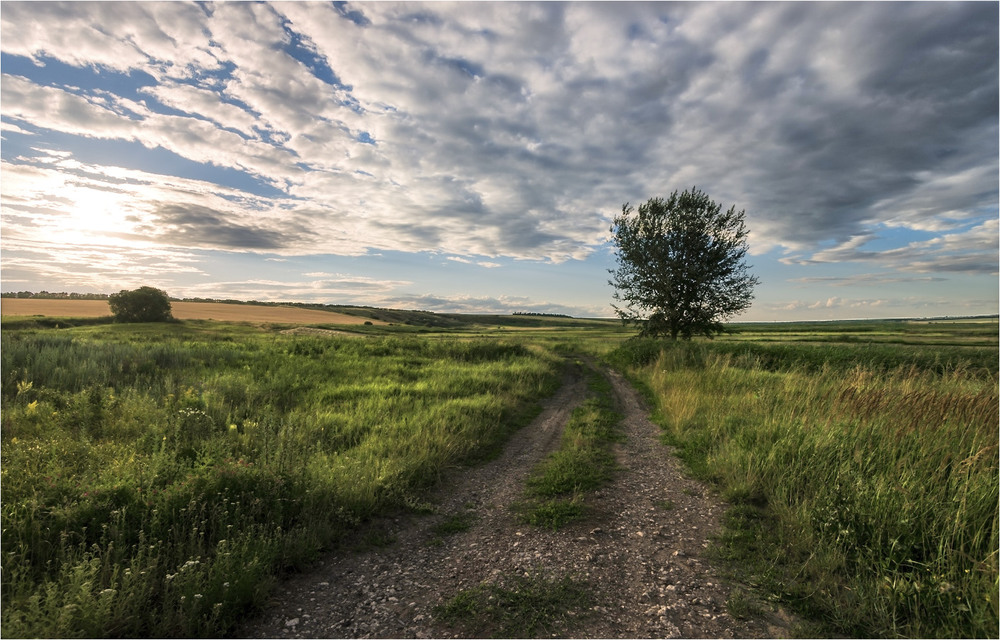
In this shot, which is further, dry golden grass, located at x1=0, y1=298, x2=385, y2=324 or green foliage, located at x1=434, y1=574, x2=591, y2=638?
dry golden grass, located at x1=0, y1=298, x2=385, y2=324

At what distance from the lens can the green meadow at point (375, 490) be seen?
382 cm

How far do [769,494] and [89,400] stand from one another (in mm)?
14109

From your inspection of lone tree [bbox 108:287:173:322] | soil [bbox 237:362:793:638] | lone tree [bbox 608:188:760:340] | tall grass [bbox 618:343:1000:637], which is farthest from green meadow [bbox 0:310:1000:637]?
lone tree [bbox 108:287:173:322]

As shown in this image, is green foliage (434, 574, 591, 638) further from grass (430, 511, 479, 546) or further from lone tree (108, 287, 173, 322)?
lone tree (108, 287, 173, 322)

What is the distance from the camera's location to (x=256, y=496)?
5.64 meters

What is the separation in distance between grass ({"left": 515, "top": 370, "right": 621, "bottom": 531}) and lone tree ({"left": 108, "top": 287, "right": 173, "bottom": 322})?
2331 inches

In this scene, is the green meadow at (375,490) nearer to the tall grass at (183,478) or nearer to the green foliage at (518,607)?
the tall grass at (183,478)

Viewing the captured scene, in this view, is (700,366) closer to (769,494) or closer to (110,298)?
(769,494)

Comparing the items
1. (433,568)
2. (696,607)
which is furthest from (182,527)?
(696,607)

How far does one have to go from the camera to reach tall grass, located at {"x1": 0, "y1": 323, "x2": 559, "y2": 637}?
377 centimetres

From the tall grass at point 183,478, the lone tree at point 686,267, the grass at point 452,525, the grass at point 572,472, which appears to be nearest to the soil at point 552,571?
the grass at point 452,525

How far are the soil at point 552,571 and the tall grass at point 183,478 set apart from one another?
1.75ft

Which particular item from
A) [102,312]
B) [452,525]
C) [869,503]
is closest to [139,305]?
[102,312]

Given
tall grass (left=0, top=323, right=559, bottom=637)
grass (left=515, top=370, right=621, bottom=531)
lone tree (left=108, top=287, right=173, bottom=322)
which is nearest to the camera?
tall grass (left=0, top=323, right=559, bottom=637)
